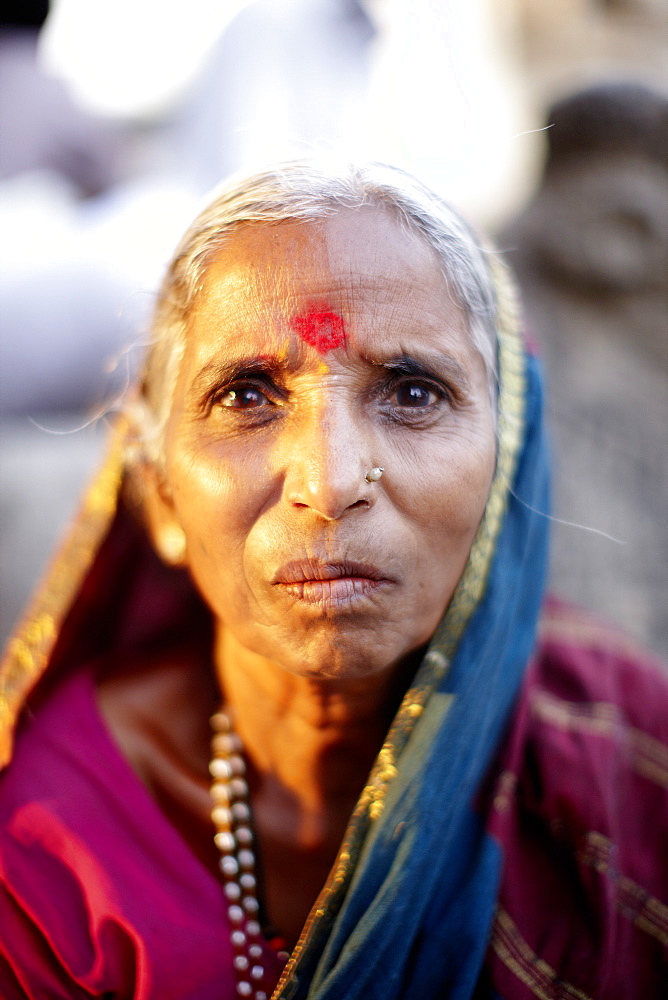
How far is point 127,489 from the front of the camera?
1.81 meters

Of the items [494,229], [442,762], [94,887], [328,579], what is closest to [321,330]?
[328,579]

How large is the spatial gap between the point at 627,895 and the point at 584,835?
16 centimetres

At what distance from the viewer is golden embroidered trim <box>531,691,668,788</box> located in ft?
5.89

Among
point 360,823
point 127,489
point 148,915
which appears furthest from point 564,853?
point 127,489

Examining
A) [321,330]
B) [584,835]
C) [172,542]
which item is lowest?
[584,835]

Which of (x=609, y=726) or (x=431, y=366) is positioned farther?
(x=609, y=726)

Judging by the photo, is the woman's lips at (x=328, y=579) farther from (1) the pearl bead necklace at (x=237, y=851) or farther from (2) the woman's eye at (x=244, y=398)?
(1) the pearl bead necklace at (x=237, y=851)

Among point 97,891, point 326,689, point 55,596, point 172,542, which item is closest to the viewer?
point 97,891

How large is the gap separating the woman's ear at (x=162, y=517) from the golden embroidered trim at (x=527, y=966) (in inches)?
40.1

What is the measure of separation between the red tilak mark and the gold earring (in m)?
0.53

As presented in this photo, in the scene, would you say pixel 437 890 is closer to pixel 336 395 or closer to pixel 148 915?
pixel 148 915

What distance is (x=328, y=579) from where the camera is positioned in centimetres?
121

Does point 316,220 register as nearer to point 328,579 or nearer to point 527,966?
point 328,579

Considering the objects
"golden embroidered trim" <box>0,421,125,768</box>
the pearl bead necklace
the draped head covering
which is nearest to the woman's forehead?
the draped head covering
